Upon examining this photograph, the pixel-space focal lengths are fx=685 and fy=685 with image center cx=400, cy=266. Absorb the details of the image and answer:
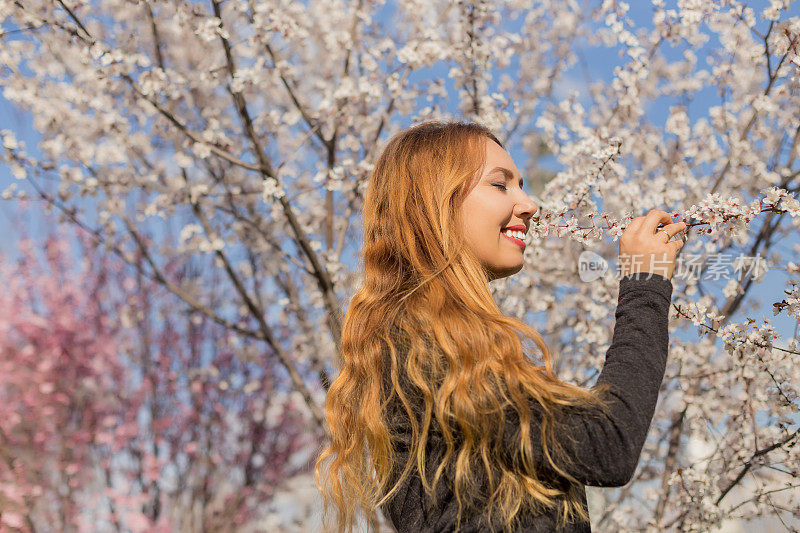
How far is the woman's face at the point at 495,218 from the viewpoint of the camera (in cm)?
153

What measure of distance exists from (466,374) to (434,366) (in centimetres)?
7

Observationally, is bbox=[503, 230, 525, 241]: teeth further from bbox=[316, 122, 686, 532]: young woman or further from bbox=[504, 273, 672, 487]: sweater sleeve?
bbox=[504, 273, 672, 487]: sweater sleeve

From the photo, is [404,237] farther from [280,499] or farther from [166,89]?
[280,499]

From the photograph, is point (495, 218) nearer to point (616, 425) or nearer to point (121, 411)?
point (616, 425)

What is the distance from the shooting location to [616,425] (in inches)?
46.1

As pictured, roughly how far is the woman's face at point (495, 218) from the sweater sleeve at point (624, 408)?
0.32 metres

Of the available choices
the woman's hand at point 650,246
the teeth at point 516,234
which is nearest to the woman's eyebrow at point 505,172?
the teeth at point 516,234

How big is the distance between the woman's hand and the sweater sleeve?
0.04 meters

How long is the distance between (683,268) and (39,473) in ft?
17.3

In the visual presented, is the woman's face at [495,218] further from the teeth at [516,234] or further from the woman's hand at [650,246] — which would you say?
the woman's hand at [650,246]

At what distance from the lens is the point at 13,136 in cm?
407

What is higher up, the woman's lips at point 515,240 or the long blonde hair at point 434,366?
the woman's lips at point 515,240

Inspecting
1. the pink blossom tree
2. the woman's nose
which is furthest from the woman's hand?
the pink blossom tree

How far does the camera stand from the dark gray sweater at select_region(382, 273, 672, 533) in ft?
3.84
